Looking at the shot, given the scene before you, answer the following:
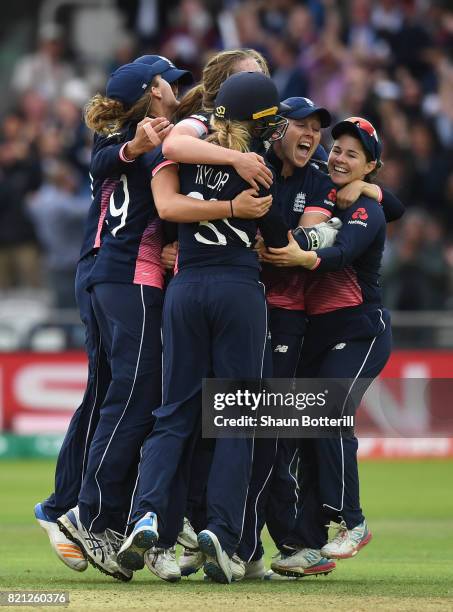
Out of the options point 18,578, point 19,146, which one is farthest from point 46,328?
point 18,578

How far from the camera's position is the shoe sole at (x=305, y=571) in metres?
7.48

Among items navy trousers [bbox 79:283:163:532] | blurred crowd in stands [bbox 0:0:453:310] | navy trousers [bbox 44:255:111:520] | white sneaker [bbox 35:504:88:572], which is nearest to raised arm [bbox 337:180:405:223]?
navy trousers [bbox 79:283:163:532]

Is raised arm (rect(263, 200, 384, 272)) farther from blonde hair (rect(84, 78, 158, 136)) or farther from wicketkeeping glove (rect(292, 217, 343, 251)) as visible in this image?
blonde hair (rect(84, 78, 158, 136))

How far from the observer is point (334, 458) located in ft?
24.1

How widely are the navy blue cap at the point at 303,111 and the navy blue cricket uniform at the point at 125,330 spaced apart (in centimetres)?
78

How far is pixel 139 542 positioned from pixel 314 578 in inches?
53.7

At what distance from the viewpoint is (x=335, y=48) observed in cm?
1822

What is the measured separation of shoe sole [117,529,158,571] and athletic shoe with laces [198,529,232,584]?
0.24m

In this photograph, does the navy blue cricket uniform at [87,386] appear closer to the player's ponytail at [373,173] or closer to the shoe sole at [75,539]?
the shoe sole at [75,539]

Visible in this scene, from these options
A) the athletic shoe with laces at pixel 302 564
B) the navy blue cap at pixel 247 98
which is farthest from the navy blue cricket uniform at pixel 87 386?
the athletic shoe with laces at pixel 302 564

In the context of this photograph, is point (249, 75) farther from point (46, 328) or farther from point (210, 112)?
point (46, 328)

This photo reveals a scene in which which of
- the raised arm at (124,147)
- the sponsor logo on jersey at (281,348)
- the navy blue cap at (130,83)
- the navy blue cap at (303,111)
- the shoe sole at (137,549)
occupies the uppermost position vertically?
the navy blue cap at (130,83)

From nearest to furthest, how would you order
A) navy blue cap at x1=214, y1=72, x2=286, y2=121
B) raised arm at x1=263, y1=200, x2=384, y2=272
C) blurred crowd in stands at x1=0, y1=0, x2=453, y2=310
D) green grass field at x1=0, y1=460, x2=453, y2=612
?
green grass field at x1=0, y1=460, x2=453, y2=612 < navy blue cap at x1=214, y1=72, x2=286, y2=121 < raised arm at x1=263, y1=200, x2=384, y2=272 < blurred crowd in stands at x1=0, y1=0, x2=453, y2=310

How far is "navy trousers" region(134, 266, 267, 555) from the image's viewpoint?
688 cm
